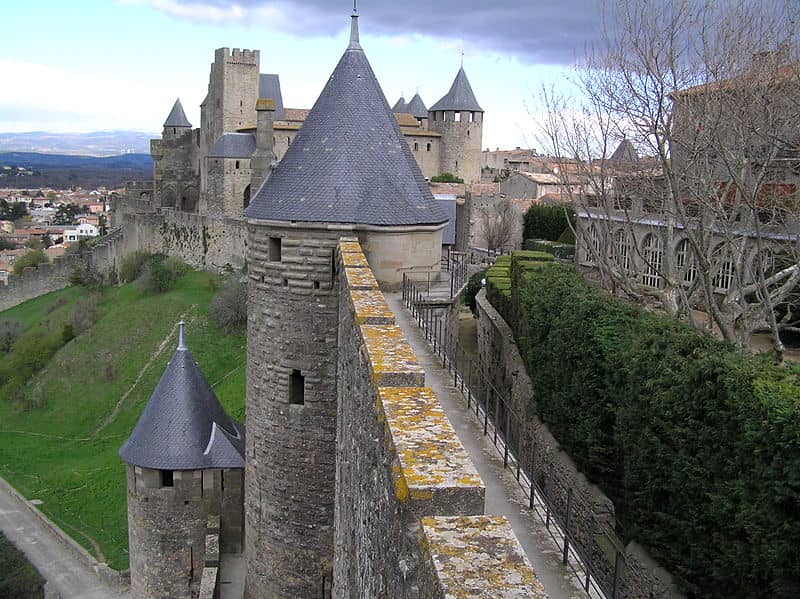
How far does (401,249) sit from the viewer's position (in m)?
10.4

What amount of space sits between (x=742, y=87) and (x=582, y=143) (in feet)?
12.6

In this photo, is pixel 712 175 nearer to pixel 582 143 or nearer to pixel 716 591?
pixel 582 143

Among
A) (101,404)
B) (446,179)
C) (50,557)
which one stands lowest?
(50,557)

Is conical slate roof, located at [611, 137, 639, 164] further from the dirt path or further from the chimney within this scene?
the chimney

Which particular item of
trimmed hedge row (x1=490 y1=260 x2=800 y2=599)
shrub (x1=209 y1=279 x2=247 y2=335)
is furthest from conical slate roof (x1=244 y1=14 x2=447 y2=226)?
shrub (x1=209 y1=279 x2=247 y2=335)

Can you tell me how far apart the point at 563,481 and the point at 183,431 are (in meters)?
6.95

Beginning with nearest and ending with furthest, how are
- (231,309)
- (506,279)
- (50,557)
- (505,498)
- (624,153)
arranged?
(505,498)
(624,153)
(50,557)
(506,279)
(231,309)

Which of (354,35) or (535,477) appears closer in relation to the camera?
(535,477)

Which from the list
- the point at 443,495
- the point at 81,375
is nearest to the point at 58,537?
the point at 81,375

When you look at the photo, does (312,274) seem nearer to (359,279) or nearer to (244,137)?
(359,279)

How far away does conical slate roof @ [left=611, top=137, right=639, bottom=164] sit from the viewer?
16.0 meters

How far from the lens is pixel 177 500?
1361 cm

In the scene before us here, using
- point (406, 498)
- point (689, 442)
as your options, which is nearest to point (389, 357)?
point (406, 498)

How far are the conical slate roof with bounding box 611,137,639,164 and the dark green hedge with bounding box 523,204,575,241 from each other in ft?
75.7
